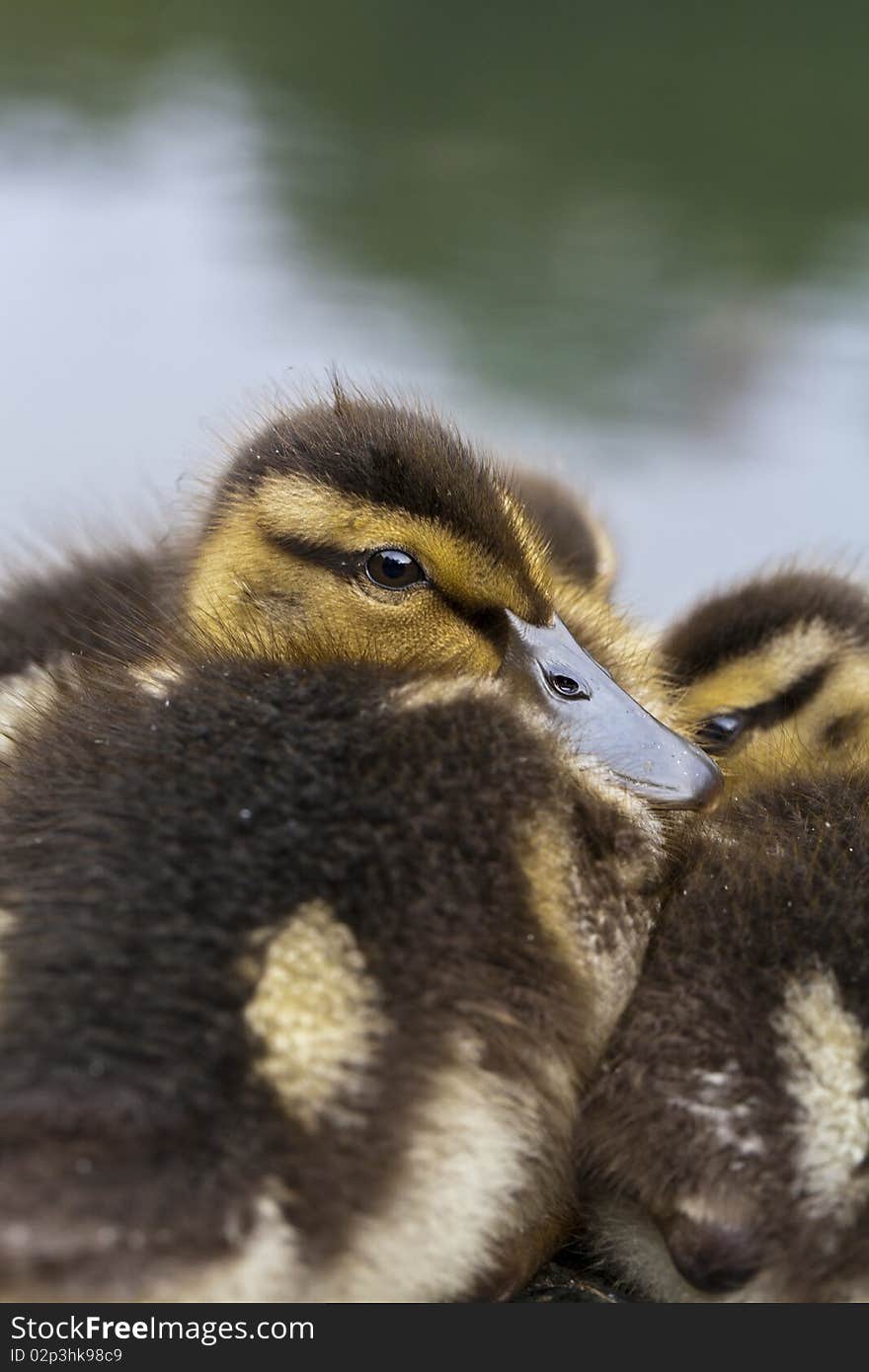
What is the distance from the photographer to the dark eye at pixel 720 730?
1.32 m

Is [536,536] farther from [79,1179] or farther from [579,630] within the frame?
[79,1179]

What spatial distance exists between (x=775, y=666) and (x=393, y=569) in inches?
15.9

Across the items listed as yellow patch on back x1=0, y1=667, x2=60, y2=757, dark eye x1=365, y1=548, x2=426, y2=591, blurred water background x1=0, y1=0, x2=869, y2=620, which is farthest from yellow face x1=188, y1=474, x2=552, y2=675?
blurred water background x1=0, y1=0, x2=869, y2=620

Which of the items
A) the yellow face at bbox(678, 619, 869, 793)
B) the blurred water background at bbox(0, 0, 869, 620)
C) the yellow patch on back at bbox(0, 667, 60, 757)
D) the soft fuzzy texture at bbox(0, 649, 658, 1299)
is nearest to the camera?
the soft fuzzy texture at bbox(0, 649, 658, 1299)

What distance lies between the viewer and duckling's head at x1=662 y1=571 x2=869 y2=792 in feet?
4.34

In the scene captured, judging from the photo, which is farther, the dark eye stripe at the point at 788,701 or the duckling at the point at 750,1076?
the dark eye stripe at the point at 788,701

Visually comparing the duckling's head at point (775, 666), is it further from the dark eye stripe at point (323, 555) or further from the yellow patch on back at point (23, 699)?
the yellow patch on back at point (23, 699)

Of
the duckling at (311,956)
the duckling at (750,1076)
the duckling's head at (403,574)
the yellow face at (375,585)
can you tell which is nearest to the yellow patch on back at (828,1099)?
the duckling at (750,1076)

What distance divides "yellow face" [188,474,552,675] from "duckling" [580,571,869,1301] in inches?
8.3

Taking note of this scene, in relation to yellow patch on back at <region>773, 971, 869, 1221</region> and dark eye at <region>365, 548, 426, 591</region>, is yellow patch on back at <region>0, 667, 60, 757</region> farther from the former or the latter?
yellow patch on back at <region>773, 971, 869, 1221</region>

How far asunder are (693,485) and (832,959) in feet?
6.82

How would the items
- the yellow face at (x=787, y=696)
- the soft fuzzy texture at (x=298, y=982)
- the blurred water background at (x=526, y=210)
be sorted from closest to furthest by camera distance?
the soft fuzzy texture at (x=298, y=982) → the yellow face at (x=787, y=696) → the blurred water background at (x=526, y=210)

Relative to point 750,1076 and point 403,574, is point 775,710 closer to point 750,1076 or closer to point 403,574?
point 403,574

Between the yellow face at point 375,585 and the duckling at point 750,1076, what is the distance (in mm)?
210
